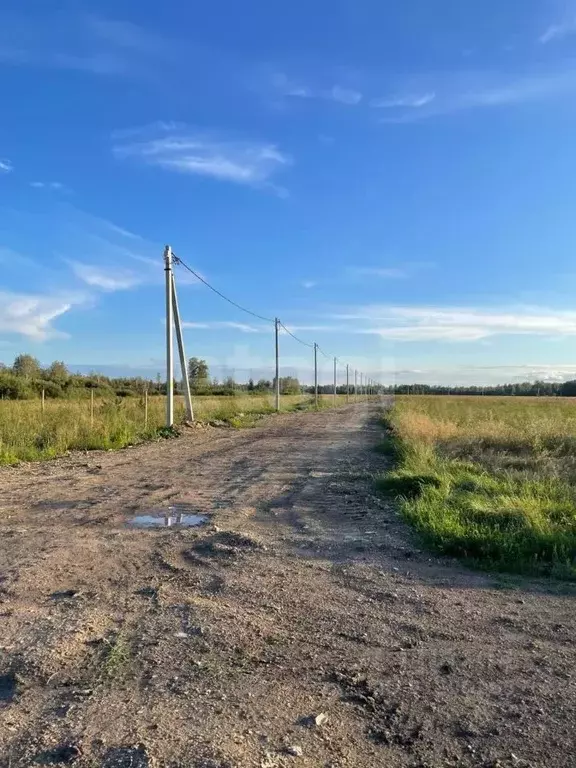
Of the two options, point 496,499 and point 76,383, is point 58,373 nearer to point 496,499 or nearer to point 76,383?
point 76,383

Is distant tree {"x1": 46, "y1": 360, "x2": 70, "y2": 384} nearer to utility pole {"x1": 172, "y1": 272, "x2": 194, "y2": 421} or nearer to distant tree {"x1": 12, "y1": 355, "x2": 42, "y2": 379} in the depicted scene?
distant tree {"x1": 12, "y1": 355, "x2": 42, "y2": 379}

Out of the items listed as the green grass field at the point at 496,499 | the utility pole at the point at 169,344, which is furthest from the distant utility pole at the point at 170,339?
the green grass field at the point at 496,499

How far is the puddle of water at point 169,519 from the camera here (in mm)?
6980

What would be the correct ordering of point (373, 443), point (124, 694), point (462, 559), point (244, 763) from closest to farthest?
1. point (244, 763)
2. point (124, 694)
3. point (462, 559)
4. point (373, 443)

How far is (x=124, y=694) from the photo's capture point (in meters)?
3.04

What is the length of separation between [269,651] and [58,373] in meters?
44.6

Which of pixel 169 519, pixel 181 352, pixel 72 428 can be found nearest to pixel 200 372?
pixel 181 352

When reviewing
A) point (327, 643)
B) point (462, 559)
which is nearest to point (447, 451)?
point (462, 559)

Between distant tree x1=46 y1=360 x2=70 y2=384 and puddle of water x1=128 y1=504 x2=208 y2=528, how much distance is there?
36.2 metres

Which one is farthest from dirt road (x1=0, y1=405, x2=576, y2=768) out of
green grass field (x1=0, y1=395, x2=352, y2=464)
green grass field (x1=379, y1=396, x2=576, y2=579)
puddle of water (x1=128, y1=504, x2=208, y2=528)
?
green grass field (x1=0, y1=395, x2=352, y2=464)

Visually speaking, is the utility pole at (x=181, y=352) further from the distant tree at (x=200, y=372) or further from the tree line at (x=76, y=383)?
the distant tree at (x=200, y=372)

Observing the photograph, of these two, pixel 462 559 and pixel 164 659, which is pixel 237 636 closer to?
pixel 164 659

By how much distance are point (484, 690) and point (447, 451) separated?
11.2 metres

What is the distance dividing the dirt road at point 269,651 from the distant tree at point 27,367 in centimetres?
4089
